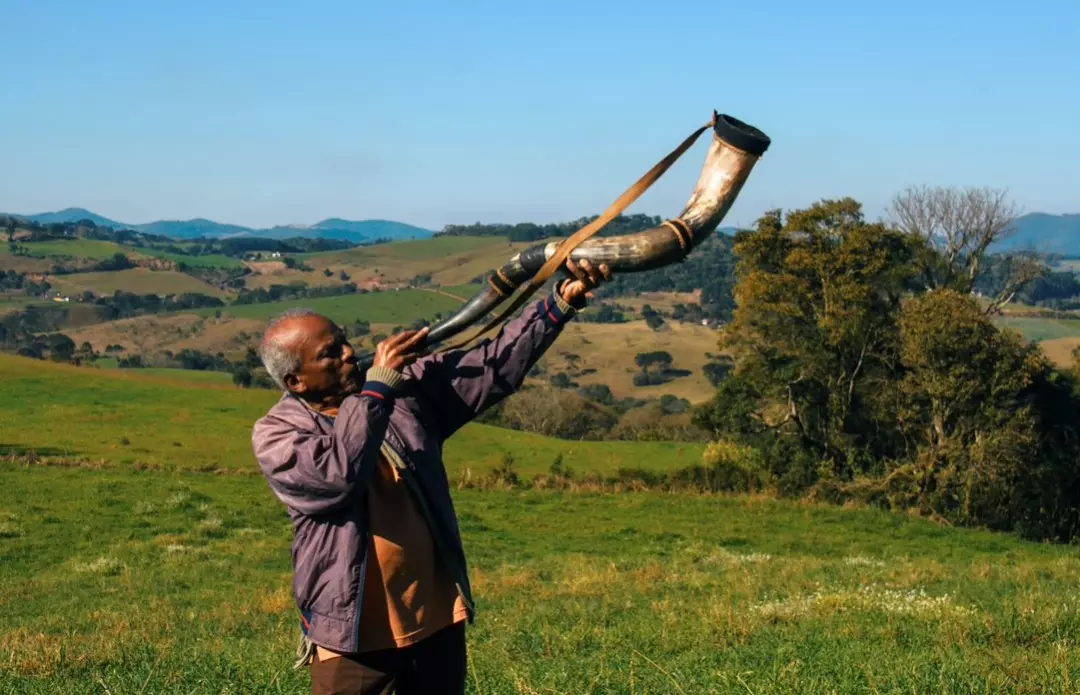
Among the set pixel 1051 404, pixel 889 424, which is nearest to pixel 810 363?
pixel 889 424

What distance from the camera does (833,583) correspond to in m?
12.7

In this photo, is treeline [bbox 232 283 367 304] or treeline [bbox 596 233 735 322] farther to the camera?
treeline [bbox 232 283 367 304]

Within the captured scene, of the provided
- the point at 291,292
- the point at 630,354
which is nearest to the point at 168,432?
the point at 630,354

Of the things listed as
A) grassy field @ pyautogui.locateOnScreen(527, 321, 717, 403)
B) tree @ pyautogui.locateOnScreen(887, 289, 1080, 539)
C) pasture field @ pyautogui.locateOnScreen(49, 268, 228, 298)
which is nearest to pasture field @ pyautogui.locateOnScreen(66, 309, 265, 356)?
pasture field @ pyautogui.locateOnScreen(49, 268, 228, 298)

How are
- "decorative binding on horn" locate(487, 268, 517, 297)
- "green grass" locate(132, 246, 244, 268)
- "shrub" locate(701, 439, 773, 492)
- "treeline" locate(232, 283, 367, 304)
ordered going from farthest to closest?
"green grass" locate(132, 246, 244, 268), "treeline" locate(232, 283, 367, 304), "shrub" locate(701, 439, 773, 492), "decorative binding on horn" locate(487, 268, 517, 297)

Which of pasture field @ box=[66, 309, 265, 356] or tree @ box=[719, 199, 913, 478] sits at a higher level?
tree @ box=[719, 199, 913, 478]

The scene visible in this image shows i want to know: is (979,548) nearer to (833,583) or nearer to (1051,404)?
(1051,404)

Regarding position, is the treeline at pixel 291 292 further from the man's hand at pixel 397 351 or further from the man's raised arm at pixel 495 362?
the man's hand at pixel 397 351

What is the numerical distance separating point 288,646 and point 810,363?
25151 millimetres

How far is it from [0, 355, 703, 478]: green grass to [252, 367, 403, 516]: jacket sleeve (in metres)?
30.3

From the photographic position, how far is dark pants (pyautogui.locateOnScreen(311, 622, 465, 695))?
13.3ft

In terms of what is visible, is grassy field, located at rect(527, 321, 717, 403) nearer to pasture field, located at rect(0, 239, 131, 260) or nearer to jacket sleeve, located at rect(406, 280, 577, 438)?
jacket sleeve, located at rect(406, 280, 577, 438)

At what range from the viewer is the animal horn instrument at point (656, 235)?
4059mm

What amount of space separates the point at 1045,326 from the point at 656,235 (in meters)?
86.6
